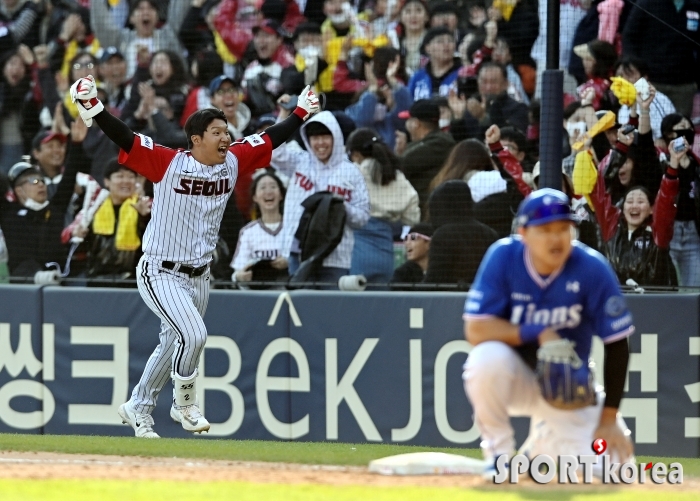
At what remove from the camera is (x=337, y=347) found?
791 cm

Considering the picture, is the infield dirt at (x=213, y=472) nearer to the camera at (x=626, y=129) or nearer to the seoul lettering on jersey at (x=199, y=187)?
the seoul lettering on jersey at (x=199, y=187)

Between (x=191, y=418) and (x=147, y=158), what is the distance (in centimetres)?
150

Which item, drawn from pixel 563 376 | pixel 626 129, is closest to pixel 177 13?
pixel 626 129

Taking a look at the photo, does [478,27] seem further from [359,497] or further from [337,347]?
[359,497]

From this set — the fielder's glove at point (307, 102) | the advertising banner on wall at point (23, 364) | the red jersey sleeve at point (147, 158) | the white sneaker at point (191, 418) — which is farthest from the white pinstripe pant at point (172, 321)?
the advertising banner on wall at point (23, 364)

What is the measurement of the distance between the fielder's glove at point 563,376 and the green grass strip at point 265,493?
0.35m

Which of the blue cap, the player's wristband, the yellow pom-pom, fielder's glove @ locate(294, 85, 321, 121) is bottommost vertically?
the player's wristband

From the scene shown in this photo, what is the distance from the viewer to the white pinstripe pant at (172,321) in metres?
6.24

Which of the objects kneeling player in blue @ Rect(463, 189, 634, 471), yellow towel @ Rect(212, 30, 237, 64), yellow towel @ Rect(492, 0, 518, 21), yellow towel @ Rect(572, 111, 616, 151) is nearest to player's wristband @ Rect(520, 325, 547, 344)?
kneeling player in blue @ Rect(463, 189, 634, 471)

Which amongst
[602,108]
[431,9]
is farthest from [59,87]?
[602,108]

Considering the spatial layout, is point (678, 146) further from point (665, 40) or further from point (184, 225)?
point (184, 225)

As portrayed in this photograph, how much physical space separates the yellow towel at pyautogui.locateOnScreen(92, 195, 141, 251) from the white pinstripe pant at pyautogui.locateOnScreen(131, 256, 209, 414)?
2075mm

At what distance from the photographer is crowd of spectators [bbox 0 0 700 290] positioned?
24.9 feet

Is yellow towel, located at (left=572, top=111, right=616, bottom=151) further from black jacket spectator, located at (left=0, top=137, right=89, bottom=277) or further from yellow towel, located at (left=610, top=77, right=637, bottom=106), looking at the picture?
black jacket spectator, located at (left=0, top=137, right=89, bottom=277)
